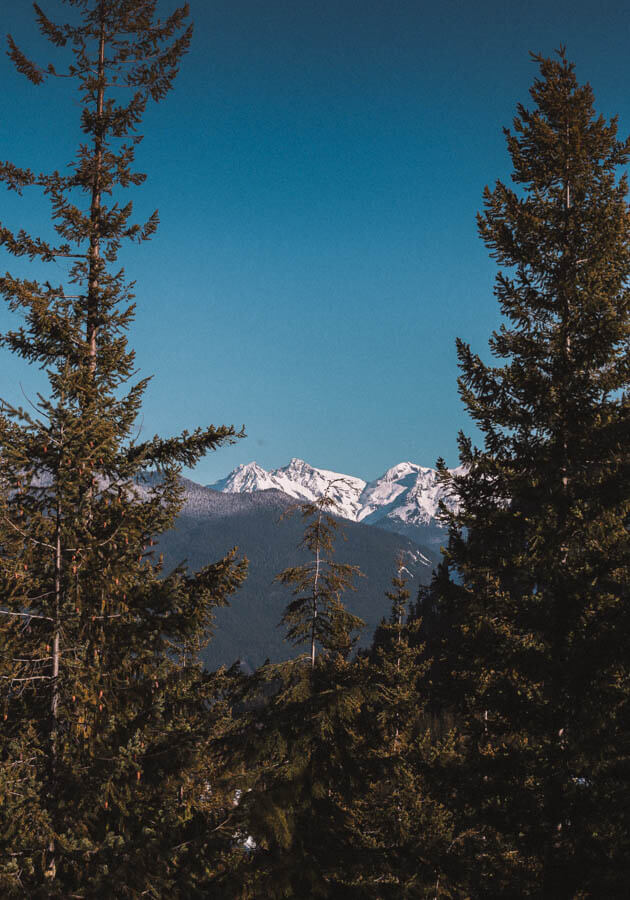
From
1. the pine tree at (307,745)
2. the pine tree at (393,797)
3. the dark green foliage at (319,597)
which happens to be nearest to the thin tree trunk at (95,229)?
the pine tree at (307,745)

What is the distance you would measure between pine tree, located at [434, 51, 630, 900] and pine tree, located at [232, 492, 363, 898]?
4692 millimetres

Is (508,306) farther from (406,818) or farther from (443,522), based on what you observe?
(406,818)

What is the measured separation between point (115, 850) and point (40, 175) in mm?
9170

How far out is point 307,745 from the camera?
45.1 feet

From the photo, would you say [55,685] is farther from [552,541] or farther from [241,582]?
[552,541]

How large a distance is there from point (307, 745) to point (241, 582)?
8.02 m

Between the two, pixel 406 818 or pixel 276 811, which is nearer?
pixel 276 811

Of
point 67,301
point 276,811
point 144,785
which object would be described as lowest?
point 276,811

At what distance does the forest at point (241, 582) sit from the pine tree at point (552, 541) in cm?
3

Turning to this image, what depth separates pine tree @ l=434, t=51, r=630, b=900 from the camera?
7160 millimetres

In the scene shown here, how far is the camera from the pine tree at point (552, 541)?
23.5 ft

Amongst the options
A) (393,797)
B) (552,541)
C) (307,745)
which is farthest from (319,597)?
(552,541)

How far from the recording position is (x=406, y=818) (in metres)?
16.1

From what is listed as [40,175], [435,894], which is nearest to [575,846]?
[435,894]
